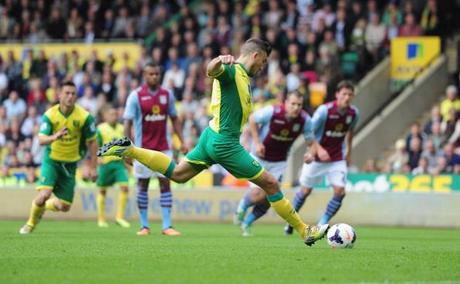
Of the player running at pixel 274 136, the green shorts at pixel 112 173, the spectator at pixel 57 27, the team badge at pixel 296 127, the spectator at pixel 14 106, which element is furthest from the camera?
the spectator at pixel 57 27

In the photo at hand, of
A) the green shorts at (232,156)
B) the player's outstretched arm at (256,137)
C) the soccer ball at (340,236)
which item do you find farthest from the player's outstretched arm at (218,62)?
the player's outstretched arm at (256,137)

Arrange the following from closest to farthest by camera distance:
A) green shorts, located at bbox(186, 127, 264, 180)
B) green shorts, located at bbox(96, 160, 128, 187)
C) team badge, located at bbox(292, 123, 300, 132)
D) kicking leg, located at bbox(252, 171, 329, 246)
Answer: green shorts, located at bbox(186, 127, 264, 180) → kicking leg, located at bbox(252, 171, 329, 246) → team badge, located at bbox(292, 123, 300, 132) → green shorts, located at bbox(96, 160, 128, 187)

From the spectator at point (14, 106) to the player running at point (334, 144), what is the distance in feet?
46.1

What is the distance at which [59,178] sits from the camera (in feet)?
55.1

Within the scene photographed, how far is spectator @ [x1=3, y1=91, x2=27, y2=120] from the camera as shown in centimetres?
2989

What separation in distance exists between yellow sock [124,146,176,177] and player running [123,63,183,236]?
3621 millimetres

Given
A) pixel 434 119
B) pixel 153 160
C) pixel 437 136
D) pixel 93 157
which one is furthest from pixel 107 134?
pixel 153 160

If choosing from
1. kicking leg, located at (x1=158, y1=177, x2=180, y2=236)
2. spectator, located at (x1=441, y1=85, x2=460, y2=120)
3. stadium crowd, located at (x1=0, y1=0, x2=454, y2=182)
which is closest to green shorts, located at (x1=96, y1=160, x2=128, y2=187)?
kicking leg, located at (x1=158, y1=177, x2=180, y2=236)

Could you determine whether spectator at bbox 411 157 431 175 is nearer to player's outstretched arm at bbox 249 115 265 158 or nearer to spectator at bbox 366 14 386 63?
spectator at bbox 366 14 386 63

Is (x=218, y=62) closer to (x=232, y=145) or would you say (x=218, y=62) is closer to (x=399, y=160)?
(x=232, y=145)

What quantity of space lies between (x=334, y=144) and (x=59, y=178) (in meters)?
4.33

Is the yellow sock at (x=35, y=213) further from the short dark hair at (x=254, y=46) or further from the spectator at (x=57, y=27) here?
the spectator at (x=57, y=27)

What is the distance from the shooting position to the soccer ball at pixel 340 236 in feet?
43.3

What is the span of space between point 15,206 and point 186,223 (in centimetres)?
395
